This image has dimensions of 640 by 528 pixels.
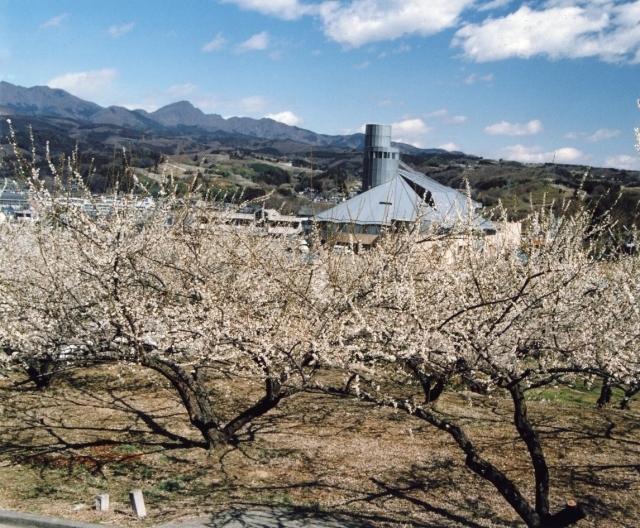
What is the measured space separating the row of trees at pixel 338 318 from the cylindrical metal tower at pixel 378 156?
122ft

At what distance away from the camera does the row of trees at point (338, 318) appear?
6336 mm

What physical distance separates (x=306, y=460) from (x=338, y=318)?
260 centimetres

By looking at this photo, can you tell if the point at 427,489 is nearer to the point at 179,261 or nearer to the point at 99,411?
the point at 179,261

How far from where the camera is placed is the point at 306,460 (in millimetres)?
8164

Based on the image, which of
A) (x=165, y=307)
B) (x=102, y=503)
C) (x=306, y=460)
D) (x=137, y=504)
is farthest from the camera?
(x=306, y=460)

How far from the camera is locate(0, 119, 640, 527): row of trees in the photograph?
6.34 meters

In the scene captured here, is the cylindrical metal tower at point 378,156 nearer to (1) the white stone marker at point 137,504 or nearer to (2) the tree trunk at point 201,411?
(2) the tree trunk at point 201,411

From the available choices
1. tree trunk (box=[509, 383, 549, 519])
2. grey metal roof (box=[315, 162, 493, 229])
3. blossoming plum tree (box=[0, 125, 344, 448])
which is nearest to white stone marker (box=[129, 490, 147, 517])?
blossoming plum tree (box=[0, 125, 344, 448])

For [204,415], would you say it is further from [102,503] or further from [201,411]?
[102,503]

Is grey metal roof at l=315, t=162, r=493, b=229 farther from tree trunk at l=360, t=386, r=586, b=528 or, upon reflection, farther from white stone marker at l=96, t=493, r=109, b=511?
white stone marker at l=96, t=493, r=109, b=511

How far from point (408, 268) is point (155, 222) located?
171 inches

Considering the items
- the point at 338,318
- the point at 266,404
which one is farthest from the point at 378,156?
the point at 338,318

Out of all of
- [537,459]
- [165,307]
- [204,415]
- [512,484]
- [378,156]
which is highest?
[378,156]

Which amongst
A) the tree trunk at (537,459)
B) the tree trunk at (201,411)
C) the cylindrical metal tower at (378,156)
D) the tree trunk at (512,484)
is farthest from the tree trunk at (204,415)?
the cylindrical metal tower at (378,156)
